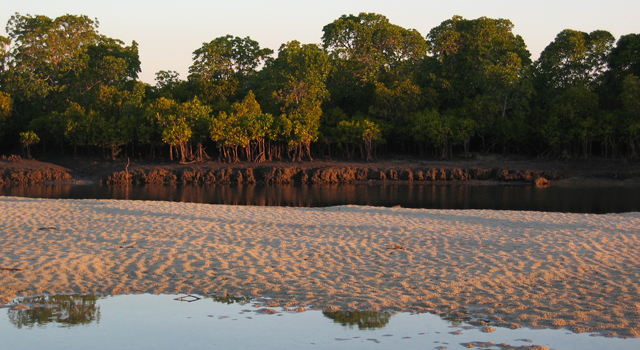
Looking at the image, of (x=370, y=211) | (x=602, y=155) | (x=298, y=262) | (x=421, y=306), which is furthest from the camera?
(x=602, y=155)

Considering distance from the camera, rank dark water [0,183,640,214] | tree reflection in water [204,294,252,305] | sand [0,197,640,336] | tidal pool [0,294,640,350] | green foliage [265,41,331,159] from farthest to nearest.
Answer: green foliage [265,41,331,159] → dark water [0,183,640,214] → tree reflection in water [204,294,252,305] → sand [0,197,640,336] → tidal pool [0,294,640,350]

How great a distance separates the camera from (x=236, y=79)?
60.4 m

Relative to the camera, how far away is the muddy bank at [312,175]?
42.0 metres

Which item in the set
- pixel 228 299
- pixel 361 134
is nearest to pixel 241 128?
pixel 361 134

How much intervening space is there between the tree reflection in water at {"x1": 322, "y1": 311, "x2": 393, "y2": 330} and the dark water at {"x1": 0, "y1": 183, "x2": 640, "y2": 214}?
61.5 feet

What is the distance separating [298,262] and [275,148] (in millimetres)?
40537

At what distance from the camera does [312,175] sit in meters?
43.1

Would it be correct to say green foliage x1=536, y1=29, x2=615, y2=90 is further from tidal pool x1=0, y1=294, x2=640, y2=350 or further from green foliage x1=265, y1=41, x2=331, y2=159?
tidal pool x1=0, y1=294, x2=640, y2=350

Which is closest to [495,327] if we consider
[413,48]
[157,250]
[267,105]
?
[157,250]

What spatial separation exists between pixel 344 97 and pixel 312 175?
18.8m

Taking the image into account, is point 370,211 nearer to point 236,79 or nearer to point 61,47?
point 236,79

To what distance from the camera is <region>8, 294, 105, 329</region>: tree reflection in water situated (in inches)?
296

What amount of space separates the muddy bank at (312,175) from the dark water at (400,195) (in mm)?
2227

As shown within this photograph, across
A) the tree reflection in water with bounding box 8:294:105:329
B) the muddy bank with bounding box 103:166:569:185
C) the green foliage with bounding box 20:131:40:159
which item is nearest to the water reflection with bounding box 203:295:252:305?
the tree reflection in water with bounding box 8:294:105:329
